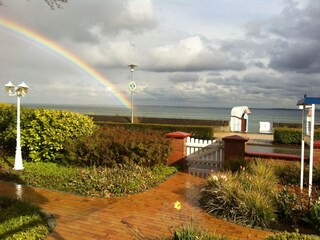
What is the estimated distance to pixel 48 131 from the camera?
10141mm

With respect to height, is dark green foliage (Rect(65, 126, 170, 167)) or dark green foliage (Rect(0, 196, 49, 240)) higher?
dark green foliage (Rect(65, 126, 170, 167))

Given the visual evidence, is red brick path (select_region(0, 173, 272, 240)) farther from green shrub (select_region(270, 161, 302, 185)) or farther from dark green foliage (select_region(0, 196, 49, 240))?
green shrub (select_region(270, 161, 302, 185))

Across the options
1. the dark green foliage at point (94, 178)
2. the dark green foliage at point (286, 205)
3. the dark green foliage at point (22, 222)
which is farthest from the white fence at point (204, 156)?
the dark green foliage at point (22, 222)

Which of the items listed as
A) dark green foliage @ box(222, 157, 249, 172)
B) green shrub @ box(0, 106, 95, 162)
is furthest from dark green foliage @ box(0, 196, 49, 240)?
dark green foliage @ box(222, 157, 249, 172)

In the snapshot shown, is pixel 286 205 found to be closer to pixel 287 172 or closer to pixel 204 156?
pixel 287 172

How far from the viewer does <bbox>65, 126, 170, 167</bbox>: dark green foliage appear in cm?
849

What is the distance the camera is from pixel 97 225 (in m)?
4.98

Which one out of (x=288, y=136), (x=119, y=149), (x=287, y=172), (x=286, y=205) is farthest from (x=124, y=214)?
(x=288, y=136)

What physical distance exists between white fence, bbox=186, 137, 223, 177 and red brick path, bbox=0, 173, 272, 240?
2366 mm

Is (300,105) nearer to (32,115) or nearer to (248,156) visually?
(248,156)

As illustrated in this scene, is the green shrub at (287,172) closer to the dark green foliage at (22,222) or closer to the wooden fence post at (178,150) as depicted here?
the wooden fence post at (178,150)

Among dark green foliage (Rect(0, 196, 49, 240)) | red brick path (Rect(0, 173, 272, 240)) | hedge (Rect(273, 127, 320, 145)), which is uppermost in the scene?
hedge (Rect(273, 127, 320, 145))

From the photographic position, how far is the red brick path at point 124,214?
4717 millimetres

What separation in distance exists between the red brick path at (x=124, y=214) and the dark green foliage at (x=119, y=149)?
1.33m
